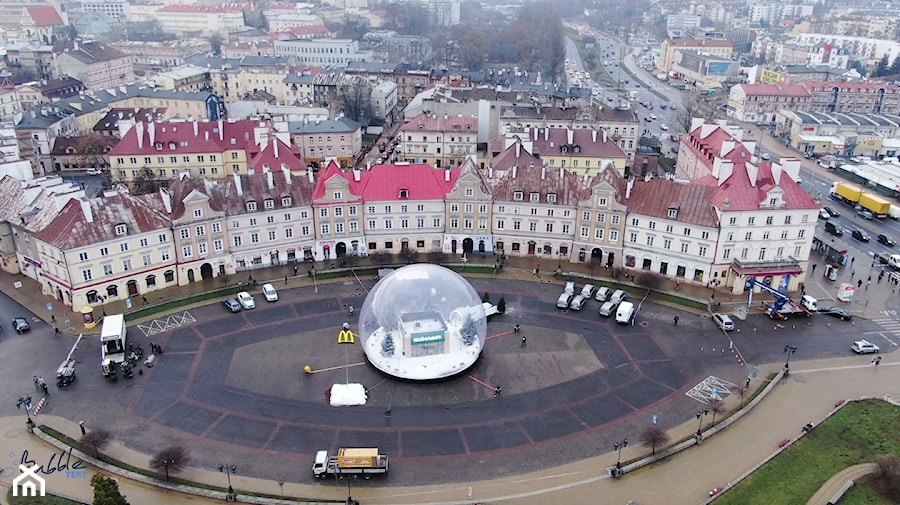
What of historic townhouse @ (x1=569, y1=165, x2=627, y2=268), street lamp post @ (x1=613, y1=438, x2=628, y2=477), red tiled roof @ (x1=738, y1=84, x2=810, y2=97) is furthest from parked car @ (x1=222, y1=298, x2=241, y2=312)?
red tiled roof @ (x1=738, y1=84, x2=810, y2=97)

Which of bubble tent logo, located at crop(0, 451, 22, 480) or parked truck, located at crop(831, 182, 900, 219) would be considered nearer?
bubble tent logo, located at crop(0, 451, 22, 480)

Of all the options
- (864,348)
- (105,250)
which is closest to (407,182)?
(105,250)

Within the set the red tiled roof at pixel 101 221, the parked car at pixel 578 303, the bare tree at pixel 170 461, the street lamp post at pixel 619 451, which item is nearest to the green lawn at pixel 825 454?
the street lamp post at pixel 619 451

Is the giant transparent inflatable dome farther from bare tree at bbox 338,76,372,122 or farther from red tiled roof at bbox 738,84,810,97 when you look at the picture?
red tiled roof at bbox 738,84,810,97

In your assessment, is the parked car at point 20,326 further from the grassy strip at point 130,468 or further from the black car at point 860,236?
the black car at point 860,236

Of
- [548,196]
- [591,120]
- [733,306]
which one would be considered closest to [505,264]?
[548,196]
